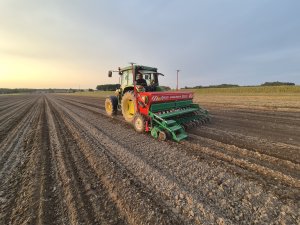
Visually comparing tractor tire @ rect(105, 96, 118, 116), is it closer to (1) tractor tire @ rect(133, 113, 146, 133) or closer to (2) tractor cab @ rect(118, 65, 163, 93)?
(2) tractor cab @ rect(118, 65, 163, 93)

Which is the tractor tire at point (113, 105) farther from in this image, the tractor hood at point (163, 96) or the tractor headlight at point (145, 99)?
the tractor headlight at point (145, 99)

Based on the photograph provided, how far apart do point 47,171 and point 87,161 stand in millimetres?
796

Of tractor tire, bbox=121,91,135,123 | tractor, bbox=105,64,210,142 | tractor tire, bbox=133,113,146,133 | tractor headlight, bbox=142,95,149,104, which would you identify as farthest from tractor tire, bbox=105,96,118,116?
tractor headlight, bbox=142,95,149,104

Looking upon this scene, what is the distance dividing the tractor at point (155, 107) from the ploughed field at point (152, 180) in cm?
50

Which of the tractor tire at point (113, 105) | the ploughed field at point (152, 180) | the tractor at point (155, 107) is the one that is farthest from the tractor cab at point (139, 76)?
the ploughed field at point (152, 180)

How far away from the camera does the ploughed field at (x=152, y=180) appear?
2.40 metres

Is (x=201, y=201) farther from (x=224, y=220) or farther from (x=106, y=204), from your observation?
(x=106, y=204)

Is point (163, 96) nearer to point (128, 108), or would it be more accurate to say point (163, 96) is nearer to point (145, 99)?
point (145, 99)

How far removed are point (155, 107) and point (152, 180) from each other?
3.17m

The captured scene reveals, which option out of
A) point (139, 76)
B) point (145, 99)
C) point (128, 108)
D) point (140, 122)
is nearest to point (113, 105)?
point (128, 108)

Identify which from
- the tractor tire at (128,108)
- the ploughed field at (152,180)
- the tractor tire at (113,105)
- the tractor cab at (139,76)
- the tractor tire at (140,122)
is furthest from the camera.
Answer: the tractor tire at (113,105)

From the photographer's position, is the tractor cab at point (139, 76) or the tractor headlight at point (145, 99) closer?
the tractor headlight at point (145, 99)

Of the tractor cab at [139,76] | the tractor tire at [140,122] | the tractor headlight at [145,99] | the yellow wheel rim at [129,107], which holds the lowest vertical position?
the tractor tire at [140,122]

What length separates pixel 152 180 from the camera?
3.25m
